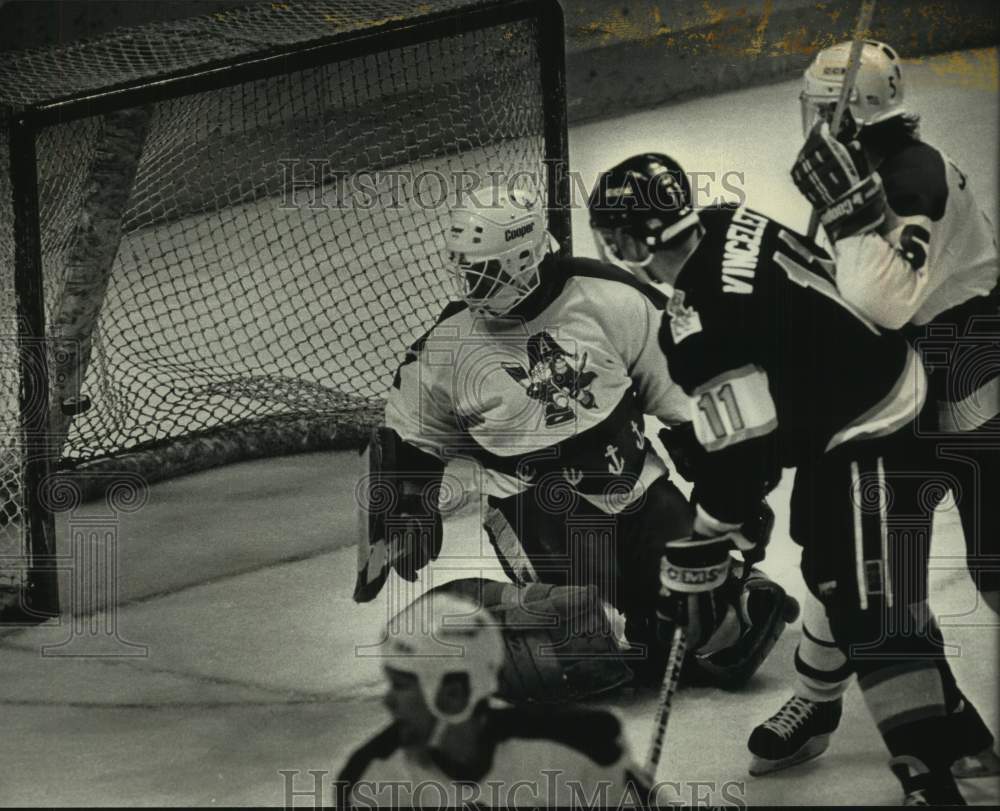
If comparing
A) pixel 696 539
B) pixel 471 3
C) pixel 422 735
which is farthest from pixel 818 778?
pixel 471 3

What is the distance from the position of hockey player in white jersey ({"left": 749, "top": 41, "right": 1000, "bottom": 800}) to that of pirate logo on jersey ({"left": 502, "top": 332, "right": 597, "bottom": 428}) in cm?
61

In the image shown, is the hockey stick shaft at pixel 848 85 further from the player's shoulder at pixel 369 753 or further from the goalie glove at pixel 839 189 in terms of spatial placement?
the player's shoulder at pixel 369 753

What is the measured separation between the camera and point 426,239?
18.7 feet

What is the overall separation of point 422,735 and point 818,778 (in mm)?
738

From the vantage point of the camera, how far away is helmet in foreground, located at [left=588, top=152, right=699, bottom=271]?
298cm

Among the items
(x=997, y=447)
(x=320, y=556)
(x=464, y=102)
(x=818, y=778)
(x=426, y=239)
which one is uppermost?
(x=464, y=102)

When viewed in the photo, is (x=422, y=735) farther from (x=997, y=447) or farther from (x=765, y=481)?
(x=997, y=447)

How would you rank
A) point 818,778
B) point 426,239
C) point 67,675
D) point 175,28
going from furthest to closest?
point 426,239 → point 175,28 → point 67,675 → point 818,778

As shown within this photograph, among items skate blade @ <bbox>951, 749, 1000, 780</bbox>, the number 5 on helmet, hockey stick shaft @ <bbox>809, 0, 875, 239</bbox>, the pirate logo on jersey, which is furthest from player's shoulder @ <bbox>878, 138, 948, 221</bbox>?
the number 5 on helmet

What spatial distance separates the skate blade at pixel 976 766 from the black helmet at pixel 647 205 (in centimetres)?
109

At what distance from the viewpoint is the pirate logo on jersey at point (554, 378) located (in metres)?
3.46

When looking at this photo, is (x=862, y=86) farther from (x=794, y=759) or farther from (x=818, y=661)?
(x=794, y=759)

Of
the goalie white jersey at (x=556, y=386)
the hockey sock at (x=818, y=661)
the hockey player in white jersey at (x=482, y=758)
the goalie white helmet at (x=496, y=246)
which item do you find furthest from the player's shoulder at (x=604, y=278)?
the hockey player in white jersey at (x=482, y=758)

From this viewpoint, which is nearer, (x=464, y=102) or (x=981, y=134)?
(x=981, y=134)
